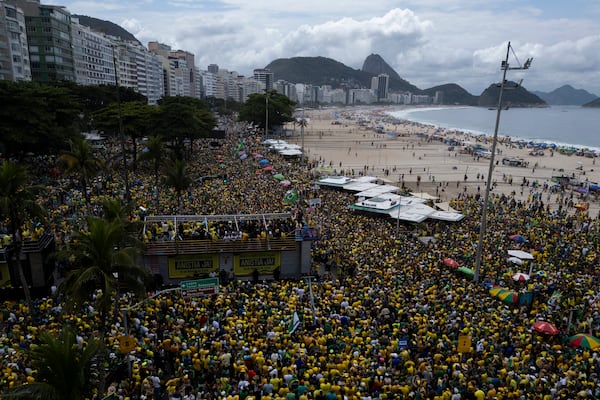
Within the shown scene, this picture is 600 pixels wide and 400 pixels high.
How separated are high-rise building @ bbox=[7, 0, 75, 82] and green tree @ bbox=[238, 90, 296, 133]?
3156 centimetres

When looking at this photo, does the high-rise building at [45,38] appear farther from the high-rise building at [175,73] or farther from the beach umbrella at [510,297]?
the beach umbrella at [510,297]

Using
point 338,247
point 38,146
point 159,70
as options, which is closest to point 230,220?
point 338,247

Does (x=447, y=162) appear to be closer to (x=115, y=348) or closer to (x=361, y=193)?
(x=361, y=193)

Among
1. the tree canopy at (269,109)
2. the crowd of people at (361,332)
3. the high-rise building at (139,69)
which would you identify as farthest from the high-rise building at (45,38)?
the crowd of people at (361,332)

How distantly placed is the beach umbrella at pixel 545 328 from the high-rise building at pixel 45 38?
2681 inches

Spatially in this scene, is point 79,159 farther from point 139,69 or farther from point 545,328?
point 139,69

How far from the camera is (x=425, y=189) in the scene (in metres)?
44.0

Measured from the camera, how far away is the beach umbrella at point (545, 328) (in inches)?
546

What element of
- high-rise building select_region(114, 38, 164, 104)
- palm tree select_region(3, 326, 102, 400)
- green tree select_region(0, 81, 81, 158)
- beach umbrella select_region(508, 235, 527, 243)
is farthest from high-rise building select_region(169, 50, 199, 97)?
palm tree select_region(3, 326, 102, 400)

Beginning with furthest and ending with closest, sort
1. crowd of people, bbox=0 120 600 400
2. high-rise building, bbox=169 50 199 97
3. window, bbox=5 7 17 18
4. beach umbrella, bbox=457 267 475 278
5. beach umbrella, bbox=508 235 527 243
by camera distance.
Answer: high-rise building, bbox=169 50 199 97, window, bbox=5 7 17 18, beach umbrella, bbox=508 235 527 243, beach umbrella, bbox=457 267 475 278, crowd of people, bbox=0 120 600 400

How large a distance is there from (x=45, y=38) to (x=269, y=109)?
3680cm

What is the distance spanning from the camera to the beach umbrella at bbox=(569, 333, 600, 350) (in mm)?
13367

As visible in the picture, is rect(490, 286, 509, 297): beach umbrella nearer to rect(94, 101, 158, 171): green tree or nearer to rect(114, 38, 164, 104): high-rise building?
rect(94, 101, 158, 171): green tree

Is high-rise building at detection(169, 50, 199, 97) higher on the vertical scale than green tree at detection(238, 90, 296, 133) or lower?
higher
